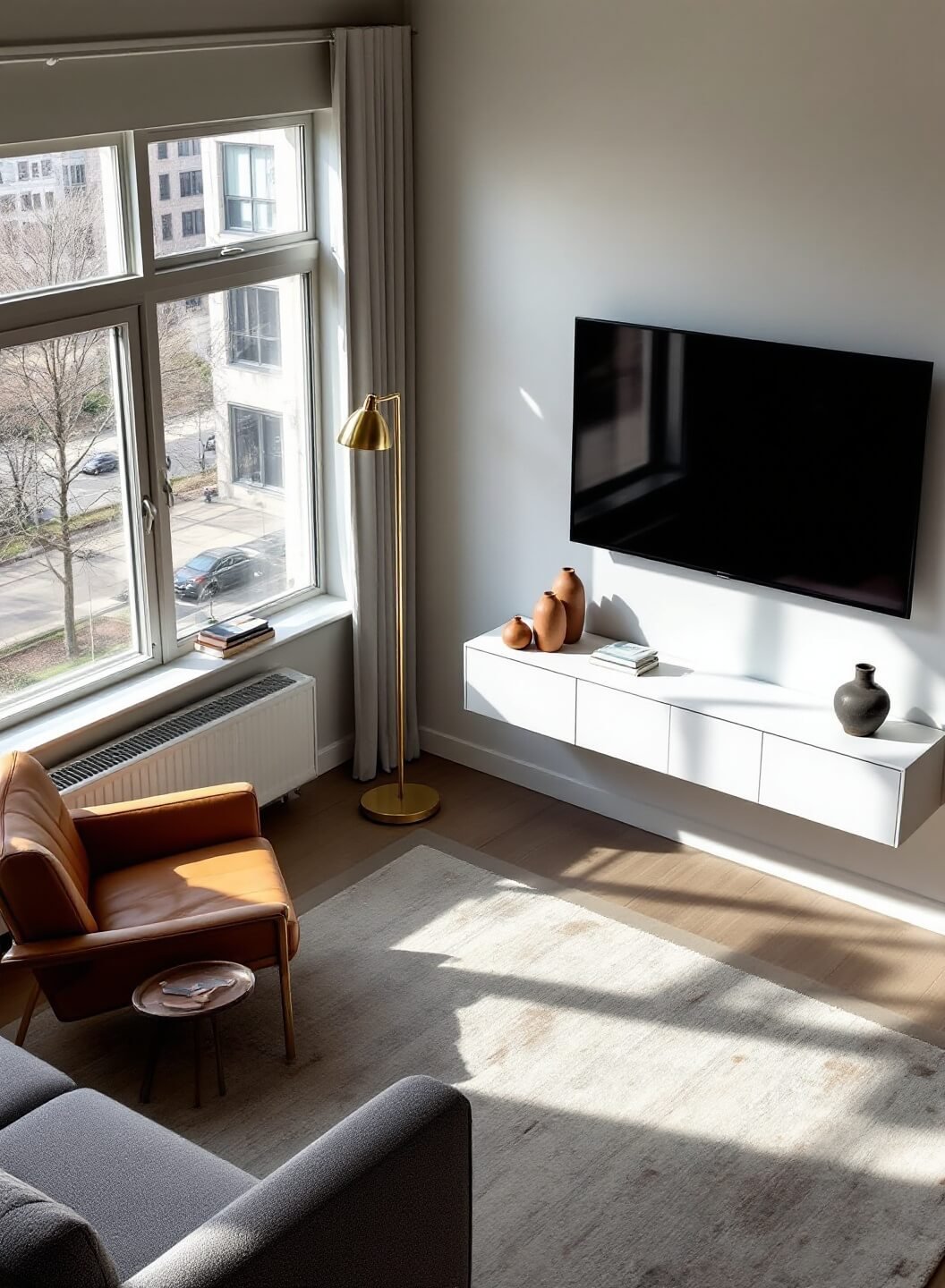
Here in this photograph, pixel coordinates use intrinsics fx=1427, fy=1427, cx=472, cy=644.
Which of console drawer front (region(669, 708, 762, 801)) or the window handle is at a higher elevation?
the window handle

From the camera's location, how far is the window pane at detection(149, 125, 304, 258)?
473 centimetres

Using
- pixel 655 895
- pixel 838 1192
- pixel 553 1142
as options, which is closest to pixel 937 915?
pixel 655 895

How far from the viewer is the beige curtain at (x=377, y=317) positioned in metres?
5.04

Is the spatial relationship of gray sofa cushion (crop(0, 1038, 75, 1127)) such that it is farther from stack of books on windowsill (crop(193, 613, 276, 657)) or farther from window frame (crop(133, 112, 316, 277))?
window frame (crop(133, 112, 316, 277))

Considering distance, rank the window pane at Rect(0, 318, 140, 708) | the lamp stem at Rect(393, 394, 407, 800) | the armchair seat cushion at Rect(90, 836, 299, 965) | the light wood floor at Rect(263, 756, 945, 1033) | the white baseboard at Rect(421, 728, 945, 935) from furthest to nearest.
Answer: the lamp stem at Rect(393, 394, 407, 800)
the white baseboard at Rect(421, 728, 945, 935)
the light wood floor at Rect(263, 756, 945, 1033)
the window pane at Rect(0, 318, 140, 708)
the armchair seat cushion at Rect(90, 836, 299, 965)

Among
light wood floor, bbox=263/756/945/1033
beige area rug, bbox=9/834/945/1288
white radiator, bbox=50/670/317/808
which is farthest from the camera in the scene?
white radiator, bbox=50/670/317/808

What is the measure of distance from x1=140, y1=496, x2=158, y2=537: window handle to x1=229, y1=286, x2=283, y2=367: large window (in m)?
0.64

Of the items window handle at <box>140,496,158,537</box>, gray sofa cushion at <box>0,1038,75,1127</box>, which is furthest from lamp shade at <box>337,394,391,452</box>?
gray sofa cushion at <box>0,1038,75,1127</box>

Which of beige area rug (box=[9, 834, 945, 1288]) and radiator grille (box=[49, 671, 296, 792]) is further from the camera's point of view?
radiator grille (box=[49, 671, 296, 792])

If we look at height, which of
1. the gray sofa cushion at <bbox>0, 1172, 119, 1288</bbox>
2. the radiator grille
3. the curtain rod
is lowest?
the radiator grille

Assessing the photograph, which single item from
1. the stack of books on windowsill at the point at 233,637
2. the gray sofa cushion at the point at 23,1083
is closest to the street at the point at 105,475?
the stack of books on windowsill at the point at 233,637

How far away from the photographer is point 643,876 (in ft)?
16.8

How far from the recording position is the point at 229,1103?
395 centimetres

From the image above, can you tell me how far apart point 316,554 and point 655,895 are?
1.93 m
